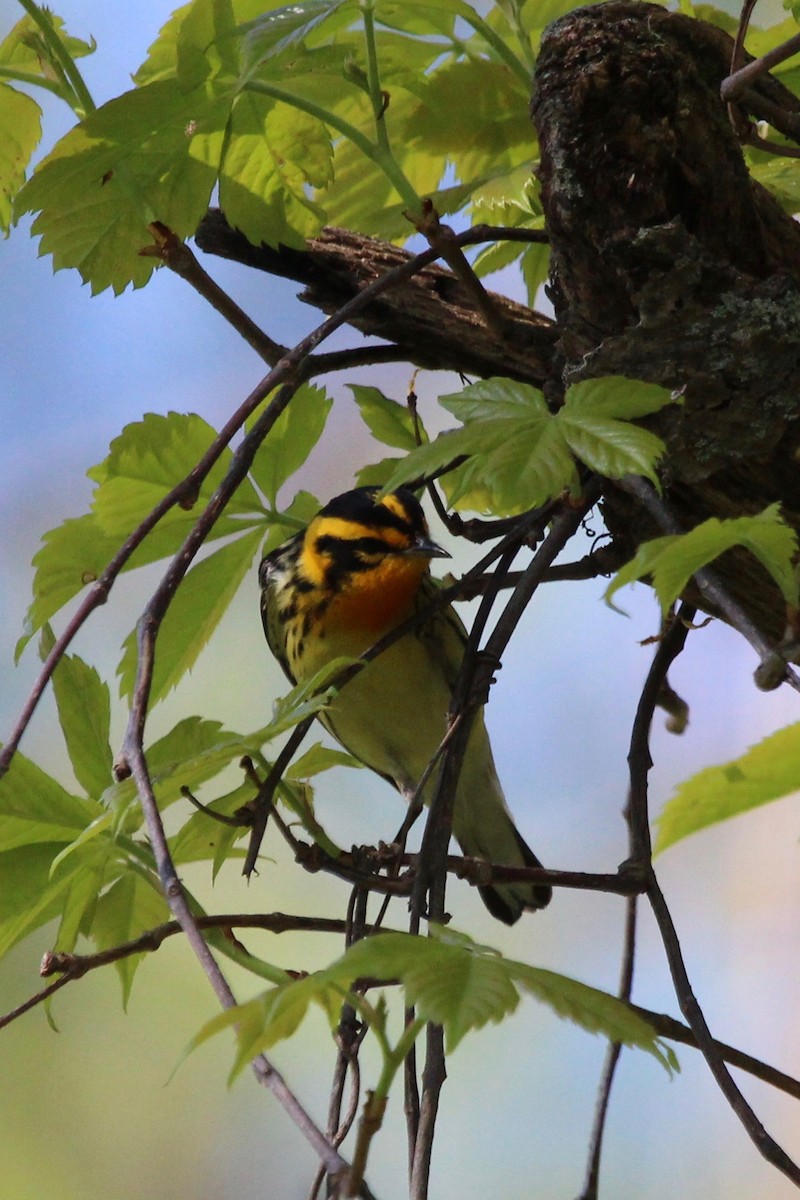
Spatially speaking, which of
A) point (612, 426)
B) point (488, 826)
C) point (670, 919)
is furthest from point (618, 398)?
point (488, 826)

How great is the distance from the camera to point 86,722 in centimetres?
87

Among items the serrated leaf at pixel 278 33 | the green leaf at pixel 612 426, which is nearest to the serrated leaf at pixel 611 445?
the green leaf at pixel 612 426

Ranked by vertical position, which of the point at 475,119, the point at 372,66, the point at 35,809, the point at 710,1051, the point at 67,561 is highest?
Answer: the point at 475,119

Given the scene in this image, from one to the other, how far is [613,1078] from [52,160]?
0.78 meters

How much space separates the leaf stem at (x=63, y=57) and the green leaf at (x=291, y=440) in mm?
281

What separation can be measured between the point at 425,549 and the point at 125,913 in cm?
61

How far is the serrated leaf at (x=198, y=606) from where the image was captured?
1.01m

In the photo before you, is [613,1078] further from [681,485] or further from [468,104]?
[468,104]

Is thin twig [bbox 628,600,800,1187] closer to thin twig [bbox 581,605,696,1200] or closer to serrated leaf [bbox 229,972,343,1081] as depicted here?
thin twig [bbox 581,605,696,1200]

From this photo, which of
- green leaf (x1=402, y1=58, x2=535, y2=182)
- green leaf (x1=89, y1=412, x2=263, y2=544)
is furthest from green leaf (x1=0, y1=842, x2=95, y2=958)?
green leaf (x1=402, y1=58, x2=535, y2=182)

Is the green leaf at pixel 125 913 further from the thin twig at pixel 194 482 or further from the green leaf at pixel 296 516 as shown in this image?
the green leaf at pixel 296 516

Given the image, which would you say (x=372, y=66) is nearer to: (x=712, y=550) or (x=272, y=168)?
(x=272, y=168)

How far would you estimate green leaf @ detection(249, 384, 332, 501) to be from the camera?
→ 1.06 meters

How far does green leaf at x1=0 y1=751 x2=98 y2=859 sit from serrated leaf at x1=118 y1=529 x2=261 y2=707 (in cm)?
19
